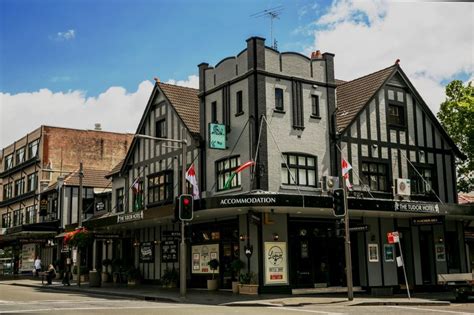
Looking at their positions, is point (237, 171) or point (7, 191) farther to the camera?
point (7, 191)

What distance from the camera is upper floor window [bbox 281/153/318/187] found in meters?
27.0

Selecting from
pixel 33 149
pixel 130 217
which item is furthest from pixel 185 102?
pixel 33 149

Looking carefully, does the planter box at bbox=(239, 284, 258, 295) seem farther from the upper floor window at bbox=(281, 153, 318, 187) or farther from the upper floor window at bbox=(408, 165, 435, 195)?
the upper floor window at bbox=(408, 165, 435, 195)

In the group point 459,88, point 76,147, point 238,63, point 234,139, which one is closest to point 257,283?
point 234,139

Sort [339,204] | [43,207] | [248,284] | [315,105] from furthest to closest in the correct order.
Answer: [43,207]
[315,105]
[248,284]
[339,204]

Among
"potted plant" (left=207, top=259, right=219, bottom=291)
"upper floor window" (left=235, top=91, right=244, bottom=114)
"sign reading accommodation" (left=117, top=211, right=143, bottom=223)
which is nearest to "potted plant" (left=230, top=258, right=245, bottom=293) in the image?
"potted plant" (left=207, top=259, right=219, bottom=291)

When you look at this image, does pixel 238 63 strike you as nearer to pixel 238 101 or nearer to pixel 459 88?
pixel 238 101

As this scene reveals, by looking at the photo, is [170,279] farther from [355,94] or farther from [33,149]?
[33,149]

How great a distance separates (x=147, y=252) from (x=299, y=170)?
11313mm

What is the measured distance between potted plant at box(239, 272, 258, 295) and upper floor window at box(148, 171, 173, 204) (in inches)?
317

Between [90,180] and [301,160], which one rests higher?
[90,180]

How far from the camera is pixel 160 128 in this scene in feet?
110

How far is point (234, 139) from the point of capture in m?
27.7

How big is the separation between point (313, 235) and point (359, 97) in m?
8.29
